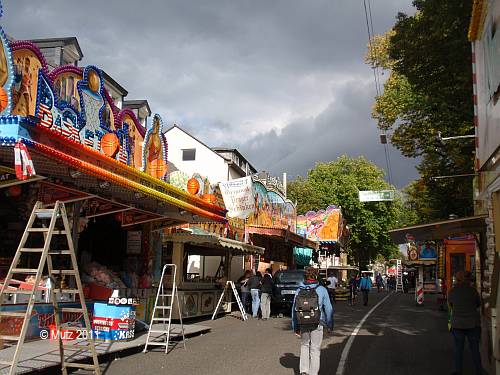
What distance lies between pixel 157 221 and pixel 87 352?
699cm

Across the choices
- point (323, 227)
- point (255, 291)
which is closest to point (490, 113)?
point (255, 291)

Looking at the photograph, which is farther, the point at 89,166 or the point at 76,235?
the point at 76,235

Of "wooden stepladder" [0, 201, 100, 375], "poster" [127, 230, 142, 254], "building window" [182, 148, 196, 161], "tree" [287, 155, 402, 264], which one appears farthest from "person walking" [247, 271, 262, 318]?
"tree" [287, 155, 402, 264]

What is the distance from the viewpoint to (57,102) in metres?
10.1

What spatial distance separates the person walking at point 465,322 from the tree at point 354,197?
143 feet

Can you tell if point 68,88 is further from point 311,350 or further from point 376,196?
point 376,196

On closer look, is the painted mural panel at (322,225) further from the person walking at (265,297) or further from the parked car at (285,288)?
the person walking at (265,297)

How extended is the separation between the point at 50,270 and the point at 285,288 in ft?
45.6

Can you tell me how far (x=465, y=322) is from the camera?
8.05 metres

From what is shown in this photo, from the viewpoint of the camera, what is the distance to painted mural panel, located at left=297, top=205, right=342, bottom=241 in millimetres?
37438

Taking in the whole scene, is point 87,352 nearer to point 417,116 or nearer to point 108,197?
point 108,197

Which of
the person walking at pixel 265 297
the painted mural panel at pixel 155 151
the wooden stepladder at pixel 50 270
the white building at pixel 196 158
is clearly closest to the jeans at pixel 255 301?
the person walking at pixel 265 297

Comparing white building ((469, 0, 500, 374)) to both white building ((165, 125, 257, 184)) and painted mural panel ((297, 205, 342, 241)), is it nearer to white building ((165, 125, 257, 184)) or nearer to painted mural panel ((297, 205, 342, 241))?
painted mural panel ((297, 205, 342, 241))

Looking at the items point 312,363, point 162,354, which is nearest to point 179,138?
point 162,354
